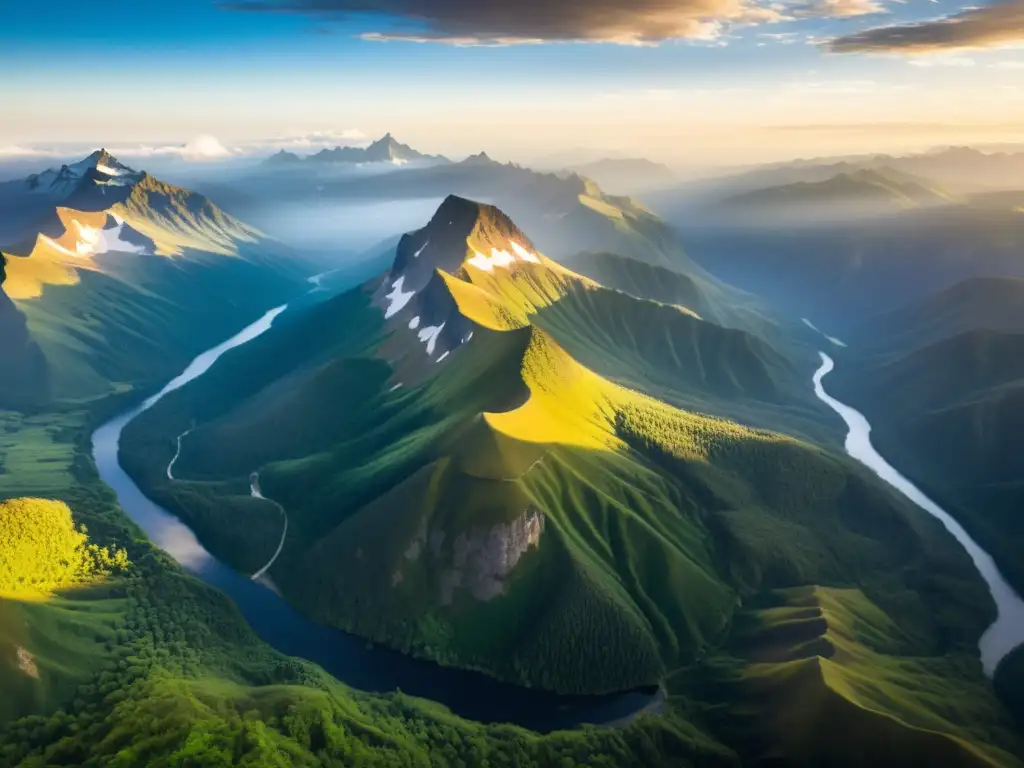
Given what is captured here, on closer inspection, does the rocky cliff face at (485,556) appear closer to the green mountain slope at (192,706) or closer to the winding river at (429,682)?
the winding river at (429,682)

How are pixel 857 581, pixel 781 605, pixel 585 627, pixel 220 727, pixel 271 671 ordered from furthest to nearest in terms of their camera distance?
pixel 857 581 < pixel 781 605 < pixel 585 627 < pixel 271 671 < pixel 220 727

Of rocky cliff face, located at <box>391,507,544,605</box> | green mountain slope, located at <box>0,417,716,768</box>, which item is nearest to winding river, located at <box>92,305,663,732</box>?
green mountain slope, located at <box>0,417,716,768</box>

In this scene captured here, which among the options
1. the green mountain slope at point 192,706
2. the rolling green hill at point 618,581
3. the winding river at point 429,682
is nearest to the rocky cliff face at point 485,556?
the rolling green hill at point 618,581

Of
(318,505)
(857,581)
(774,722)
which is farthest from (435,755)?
(857,581)

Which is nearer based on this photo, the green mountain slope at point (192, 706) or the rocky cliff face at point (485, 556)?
the green mountain slope at point (192, 706)

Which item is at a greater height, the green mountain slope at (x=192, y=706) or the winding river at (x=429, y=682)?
the green mountain slope at (x=192, y=706)

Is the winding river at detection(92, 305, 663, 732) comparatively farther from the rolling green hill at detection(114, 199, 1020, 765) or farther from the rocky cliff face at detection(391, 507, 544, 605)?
the rocky cliff face at detection(391, 507, 544, 605)

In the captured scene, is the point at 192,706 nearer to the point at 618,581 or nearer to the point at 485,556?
the point at 485,556

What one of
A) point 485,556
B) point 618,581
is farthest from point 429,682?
point 618,581

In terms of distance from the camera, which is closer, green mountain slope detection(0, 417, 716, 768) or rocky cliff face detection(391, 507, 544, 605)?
green mountain slope detection(0, 417, 716, 768)

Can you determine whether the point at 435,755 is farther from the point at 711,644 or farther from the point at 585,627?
the point at 711,644

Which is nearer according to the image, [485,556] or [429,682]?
[429,682]
